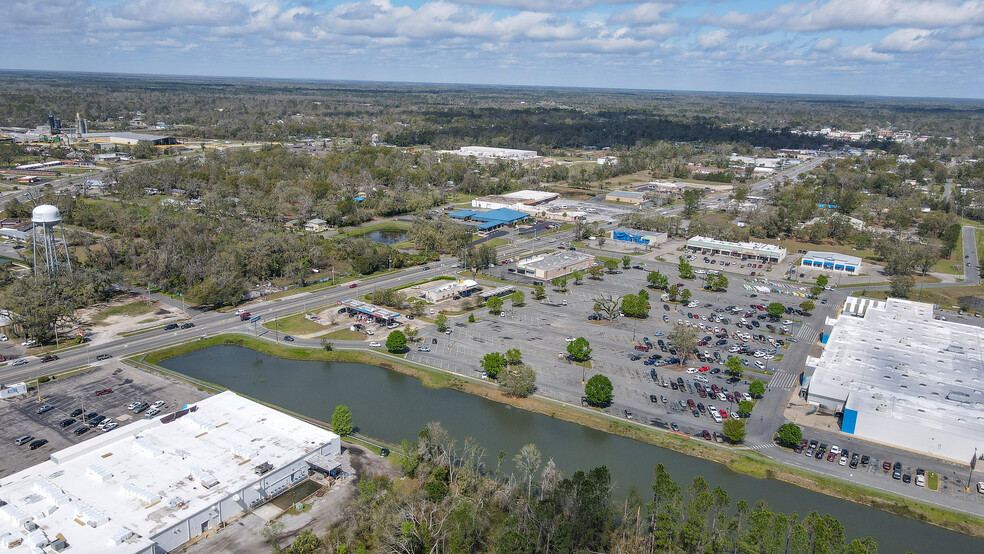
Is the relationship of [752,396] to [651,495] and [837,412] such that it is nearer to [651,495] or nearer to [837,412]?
[837,412]

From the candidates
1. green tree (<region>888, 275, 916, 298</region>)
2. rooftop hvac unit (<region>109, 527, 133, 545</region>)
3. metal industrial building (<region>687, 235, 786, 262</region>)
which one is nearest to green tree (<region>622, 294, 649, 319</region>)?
metal industrial building (<region>687, 235, 786, 262</region>)

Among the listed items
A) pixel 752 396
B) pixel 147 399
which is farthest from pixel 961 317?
pixel 147 399

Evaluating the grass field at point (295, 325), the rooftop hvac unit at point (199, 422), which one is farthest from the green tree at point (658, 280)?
the rooftop hvac unit at point (199, 422)

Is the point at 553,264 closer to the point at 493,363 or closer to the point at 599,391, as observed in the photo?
the point at 493,363

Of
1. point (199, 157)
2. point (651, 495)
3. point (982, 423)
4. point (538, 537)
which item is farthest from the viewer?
point (199, 157)

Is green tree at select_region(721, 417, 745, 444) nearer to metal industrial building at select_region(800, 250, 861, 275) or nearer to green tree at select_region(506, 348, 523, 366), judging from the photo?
green tree at select_region(506, 348, 523, 366)
